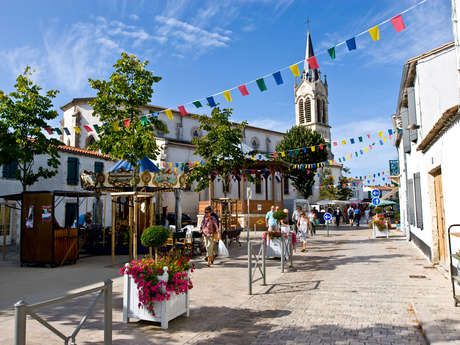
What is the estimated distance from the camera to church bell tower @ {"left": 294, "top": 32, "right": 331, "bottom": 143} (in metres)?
59.6

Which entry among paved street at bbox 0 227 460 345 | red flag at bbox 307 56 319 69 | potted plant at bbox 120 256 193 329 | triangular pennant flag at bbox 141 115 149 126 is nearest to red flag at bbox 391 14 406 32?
red flag at bbox 307 56 319 69

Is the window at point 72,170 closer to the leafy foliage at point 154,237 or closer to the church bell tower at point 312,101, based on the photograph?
the leafy foliage at point 154,237

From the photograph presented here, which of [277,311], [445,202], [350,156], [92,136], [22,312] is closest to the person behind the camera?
[22,312]

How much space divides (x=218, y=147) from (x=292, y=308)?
11.3 meters

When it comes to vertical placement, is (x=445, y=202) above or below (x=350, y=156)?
below

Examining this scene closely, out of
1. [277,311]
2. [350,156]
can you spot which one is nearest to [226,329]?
[277,311]

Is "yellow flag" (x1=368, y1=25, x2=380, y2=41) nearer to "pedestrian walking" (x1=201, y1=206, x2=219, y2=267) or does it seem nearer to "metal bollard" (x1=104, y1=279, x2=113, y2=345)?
"pedestrian walking" (x1=201, y1=206, x2=219, y2=267)

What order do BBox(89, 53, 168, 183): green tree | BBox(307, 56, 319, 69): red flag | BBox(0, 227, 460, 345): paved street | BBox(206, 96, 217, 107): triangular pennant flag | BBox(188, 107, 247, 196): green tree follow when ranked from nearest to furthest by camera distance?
BBox(0, 227, 460, 345): paved street < BBox(307, 56, 319, 69): red flag < BBox(206, 96, 217, 107): triangular pennant flag < BBox(89, 53, 168, 183): green tree < BBox(188, 107, 247, 196): green tree

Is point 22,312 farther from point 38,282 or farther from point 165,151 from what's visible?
point 165,151

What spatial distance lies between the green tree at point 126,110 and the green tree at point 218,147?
348cm

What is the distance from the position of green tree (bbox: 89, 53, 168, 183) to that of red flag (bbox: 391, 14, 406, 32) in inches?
338

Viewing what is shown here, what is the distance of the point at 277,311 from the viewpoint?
6387 mm

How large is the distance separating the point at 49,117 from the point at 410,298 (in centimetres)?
1350

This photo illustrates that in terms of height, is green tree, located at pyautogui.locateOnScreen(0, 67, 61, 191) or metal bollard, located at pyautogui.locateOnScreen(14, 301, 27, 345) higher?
green tree, located at pyautogui.locateOnScreen(0, 67, 61, 191)
